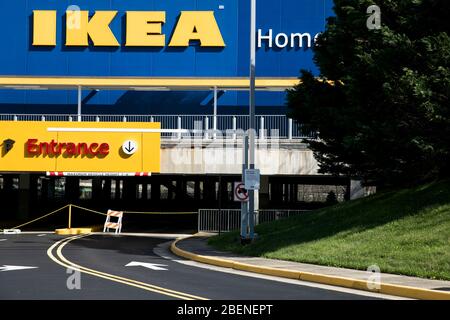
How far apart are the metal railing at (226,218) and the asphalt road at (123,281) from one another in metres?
10.5

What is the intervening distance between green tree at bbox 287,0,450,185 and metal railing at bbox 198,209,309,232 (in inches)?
361

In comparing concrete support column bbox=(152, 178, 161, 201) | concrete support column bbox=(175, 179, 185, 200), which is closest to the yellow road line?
concrete support column bbox=(152, 178, 161, 201)

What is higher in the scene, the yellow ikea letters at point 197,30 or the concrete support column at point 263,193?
the yellow ikea letters at point 197,30

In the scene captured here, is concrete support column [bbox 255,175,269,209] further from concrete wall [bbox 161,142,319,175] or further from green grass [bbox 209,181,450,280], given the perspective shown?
green grass [bbox 209,181,450,280]

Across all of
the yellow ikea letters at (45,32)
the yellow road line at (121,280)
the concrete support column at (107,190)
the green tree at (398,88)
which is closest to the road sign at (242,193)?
the green tree at (398,88)

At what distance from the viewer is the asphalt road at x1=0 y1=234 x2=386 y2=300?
42.0 feet

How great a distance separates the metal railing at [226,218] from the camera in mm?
33719

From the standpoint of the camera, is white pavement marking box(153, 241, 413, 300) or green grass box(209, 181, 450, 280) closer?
white pavement marking box(153, 241, 413, 300)

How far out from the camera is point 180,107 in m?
42.9

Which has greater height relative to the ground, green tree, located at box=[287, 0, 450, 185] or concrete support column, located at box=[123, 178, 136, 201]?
green tree, located at box=[287, 0, 450, 185]

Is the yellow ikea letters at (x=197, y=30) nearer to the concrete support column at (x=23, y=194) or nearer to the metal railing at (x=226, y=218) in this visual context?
the concrete support column at (x=23, y=194)

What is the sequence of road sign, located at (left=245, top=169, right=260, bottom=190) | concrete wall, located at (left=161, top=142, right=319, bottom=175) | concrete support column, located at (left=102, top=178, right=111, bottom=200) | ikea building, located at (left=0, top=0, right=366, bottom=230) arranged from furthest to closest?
concrete support column, located at (left=102, top=178, right=111, bottom=200), ikea building, located at (left=0, top=0, right=366, bottom=230), concrete wall, located at (left=161, top=142, right=319, bottom=175), road sign, located at (left=245, top=169, right=260, bottom=190)

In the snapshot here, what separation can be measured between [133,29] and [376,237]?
88.0ft

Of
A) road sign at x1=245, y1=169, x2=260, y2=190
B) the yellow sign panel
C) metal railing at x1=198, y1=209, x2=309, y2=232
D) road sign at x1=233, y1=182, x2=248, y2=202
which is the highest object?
the yellow sign panel
